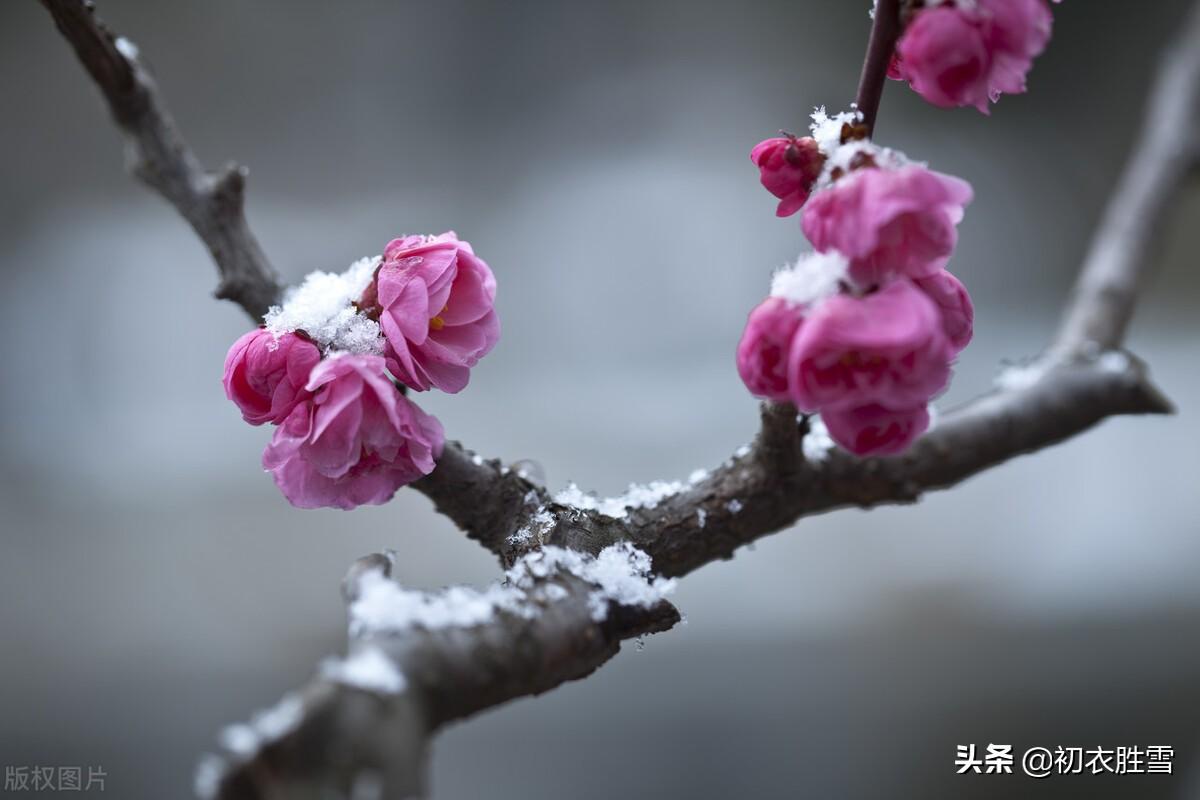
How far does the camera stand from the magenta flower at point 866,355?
0.22 m

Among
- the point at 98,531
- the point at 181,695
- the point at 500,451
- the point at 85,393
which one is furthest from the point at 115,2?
the point at 181,695

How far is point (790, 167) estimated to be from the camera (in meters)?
0.26

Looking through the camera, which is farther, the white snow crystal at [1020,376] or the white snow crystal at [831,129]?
the white snow crystal at [1020,376]

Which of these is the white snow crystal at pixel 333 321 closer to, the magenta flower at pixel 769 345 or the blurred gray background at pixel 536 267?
the magenta flower at pixel 769 345

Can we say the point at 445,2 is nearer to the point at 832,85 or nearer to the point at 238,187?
the point at 832,85

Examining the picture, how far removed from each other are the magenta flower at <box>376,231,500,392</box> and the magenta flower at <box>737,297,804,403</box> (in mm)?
91

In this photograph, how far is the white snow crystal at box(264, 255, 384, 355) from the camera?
0.94 feet

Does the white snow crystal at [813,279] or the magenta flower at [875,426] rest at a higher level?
the white snow crystal at [813,279]

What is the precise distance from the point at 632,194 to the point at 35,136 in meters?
0.99

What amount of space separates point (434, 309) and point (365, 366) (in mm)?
27

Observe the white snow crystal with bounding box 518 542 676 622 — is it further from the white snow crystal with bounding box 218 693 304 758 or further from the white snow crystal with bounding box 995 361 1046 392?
the white snow crystal with bounding box 995 361 1046 392

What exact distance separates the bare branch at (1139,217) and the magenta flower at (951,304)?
0.22 metres

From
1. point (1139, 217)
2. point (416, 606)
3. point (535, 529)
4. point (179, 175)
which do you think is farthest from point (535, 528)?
point (1139, 217)

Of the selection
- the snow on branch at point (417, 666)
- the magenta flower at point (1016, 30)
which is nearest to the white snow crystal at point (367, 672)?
the snow on branch at point (417, 666)
